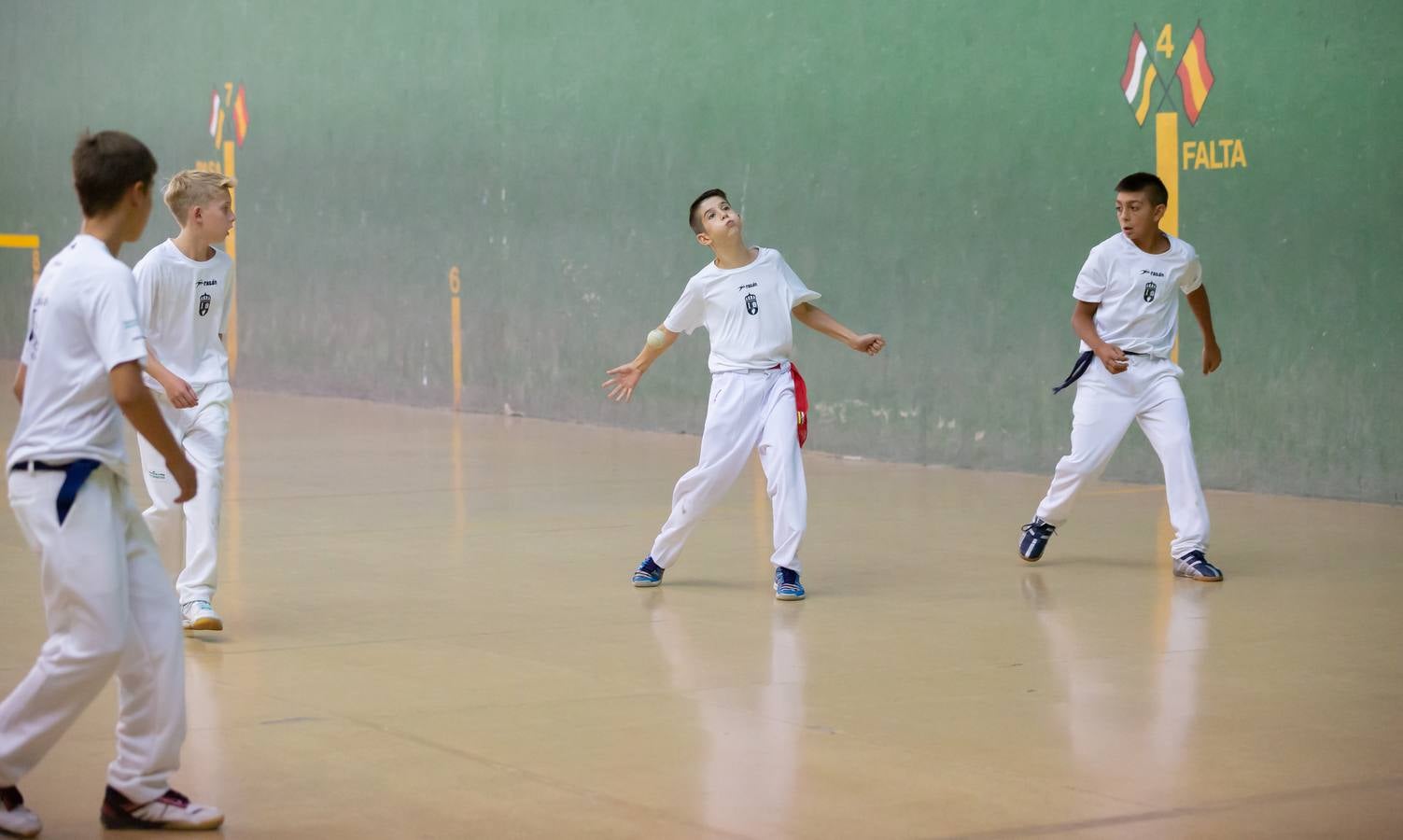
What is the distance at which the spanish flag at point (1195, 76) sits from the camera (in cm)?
1067

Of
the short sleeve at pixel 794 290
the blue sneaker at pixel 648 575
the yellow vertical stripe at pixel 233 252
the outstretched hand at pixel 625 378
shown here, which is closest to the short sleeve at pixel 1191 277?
the short sleeve at pixel 794 290

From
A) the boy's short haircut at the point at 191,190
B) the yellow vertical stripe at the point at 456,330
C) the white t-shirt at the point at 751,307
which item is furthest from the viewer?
the yellow vertical stripe at the point at 456,330

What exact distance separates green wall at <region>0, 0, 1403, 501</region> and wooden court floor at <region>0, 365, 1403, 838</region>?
1.23m

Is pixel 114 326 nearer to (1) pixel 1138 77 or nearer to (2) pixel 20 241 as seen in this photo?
(1) pixel 1138 77

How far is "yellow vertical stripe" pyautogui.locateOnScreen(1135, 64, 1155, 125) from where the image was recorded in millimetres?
10914

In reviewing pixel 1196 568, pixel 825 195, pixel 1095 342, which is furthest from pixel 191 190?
pixel 825 195

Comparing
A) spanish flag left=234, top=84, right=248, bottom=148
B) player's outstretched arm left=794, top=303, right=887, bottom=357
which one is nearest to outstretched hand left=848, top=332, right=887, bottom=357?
player's outstretched arm left=794, top=303, right=887, bottom=357

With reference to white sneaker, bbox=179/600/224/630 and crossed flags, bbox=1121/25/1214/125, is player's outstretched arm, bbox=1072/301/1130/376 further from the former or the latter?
white sneaker, bbox=179/600/224/630

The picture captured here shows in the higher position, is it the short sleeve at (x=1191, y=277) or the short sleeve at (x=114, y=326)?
the short sleeve at (x=1191, y=277)

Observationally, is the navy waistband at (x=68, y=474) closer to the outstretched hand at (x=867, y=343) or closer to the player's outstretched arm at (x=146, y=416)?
the player's outstretched arm at (x=146, y=416)

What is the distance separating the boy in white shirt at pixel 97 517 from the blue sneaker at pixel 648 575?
3.49m

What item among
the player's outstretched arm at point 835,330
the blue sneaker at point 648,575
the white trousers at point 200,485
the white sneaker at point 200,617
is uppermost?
the player's outstretched arm at point 835,330

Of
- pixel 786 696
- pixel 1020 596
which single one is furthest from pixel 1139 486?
pixel 786 696

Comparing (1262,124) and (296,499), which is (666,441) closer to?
(296,499)
